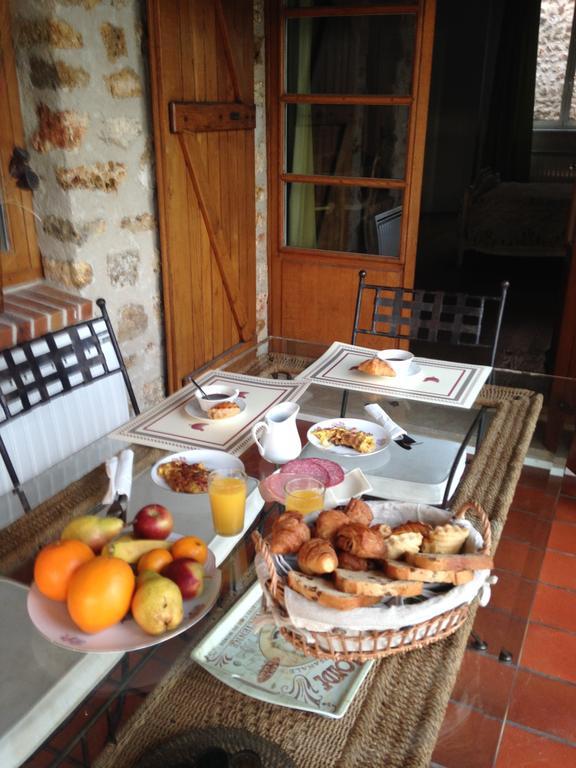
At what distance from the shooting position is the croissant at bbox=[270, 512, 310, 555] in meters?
0.99

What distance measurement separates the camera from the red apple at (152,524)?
3.76ft

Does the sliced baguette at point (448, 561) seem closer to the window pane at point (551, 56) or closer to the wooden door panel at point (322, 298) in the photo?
the wooden door panel at point (322, 298)

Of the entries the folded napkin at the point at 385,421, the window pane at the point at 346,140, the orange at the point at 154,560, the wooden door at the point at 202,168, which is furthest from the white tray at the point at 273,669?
the window pane at the point at 346,140

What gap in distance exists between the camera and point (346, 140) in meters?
3.45

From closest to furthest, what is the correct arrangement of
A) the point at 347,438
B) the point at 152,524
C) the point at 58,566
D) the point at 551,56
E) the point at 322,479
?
1. the point at 58,566
2. the point at 152,524
3. the point at 322,479
4. the point at 347,438
5. the point at 551,56

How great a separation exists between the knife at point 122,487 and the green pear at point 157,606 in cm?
32

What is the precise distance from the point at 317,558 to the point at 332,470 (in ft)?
1.69

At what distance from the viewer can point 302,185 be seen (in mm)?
3607

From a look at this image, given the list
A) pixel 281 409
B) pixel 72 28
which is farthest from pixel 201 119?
pixel 281 409

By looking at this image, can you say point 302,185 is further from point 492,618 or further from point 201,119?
point 492,618

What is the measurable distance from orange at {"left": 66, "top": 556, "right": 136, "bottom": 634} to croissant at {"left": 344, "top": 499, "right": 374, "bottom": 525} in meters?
0.34

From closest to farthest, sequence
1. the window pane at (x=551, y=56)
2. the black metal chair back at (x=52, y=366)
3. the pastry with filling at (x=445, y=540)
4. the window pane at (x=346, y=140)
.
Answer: the pastry with filling at (x=445, y=540) → the black metal chair back at (x=52, y=366) → the window pane at (x=346, y=140) → the window pane at (x=551, y=56)

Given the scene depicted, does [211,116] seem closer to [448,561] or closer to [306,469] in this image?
[306,469]

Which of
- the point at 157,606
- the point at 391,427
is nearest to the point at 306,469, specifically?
the point at 391,427
